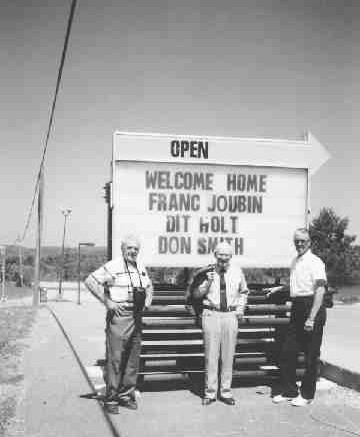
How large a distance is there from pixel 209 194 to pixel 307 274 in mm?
1848

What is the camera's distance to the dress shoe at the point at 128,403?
18.8 feet

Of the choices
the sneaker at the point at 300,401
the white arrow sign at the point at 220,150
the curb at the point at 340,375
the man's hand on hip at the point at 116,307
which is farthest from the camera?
the white arrow sign at the point at 220,150

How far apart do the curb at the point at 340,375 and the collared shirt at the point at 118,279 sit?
2.84 metres

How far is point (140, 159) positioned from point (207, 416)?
3190 millimetres

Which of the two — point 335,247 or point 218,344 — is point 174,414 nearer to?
point 218,344

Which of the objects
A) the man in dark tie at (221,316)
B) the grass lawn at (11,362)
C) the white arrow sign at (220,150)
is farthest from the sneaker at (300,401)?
the white arrow sign at (220,150)

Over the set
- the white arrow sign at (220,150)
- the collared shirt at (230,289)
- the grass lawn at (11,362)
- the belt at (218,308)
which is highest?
the white arrow sign at (220,150)

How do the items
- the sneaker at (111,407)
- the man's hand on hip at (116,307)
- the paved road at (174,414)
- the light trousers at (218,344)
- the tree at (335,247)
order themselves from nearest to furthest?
the paved road at (174,414)
the sneaker at (111,407)
the man's hand on hip at (116,307)
the light trousers at (218,344)
the tree at (335,247)

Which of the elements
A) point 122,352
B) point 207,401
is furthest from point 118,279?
point 207,401

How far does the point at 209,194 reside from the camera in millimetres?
7273

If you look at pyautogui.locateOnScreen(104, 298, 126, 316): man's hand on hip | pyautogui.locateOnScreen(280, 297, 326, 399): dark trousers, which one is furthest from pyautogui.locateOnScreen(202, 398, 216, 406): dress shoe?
pyautogui.locateOnScreen(104, 298, 126, 316): man's hand on hip

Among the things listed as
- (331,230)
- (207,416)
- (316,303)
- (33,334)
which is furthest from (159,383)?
(331,230)

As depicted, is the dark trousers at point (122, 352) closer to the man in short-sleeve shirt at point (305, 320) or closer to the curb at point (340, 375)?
the man in short-sleeve shirt at point (305, 320)

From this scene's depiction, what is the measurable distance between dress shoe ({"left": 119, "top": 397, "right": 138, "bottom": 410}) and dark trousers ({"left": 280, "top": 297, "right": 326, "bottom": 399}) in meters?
1.64
